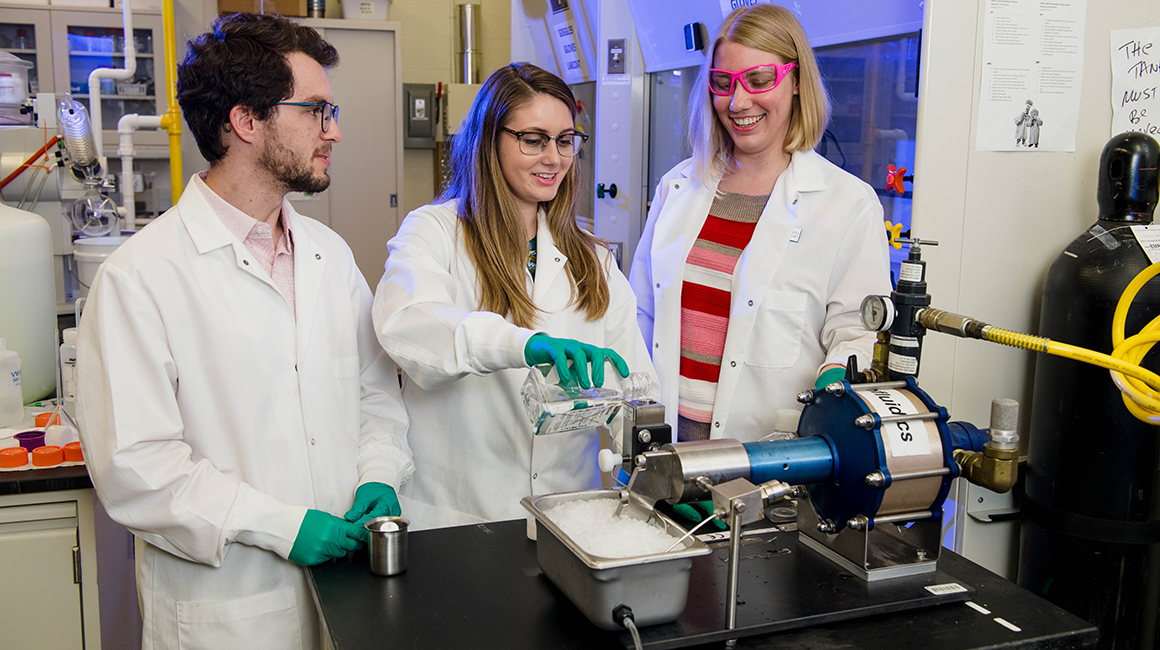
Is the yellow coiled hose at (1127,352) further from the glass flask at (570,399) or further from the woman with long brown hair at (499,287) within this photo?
the woman with long brown hair at (499,287)

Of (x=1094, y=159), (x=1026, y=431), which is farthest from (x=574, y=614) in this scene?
(x=1094, y=159)

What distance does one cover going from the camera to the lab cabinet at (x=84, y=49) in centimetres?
455

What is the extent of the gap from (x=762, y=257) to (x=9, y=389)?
5.55ft

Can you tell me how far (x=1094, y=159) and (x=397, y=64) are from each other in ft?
12.3

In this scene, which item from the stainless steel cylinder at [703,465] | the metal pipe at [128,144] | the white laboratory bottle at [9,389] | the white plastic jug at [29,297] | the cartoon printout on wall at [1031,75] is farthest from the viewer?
the metal pipe at [128,144]

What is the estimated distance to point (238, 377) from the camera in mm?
1349

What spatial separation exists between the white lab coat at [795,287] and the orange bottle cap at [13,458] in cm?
131

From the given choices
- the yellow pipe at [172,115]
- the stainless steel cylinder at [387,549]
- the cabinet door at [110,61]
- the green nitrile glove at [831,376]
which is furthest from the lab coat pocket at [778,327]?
the cabinet door at [110,61]

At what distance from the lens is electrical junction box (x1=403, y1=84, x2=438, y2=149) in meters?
5.18

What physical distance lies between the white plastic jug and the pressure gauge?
1.92 meters

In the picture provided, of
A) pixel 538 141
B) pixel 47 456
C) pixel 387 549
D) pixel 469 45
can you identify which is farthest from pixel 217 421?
pixel 469 45

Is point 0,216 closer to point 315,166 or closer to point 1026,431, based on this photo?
point 315,166

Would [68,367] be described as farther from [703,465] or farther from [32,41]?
[32,41]

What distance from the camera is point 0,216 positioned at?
2051 mm
